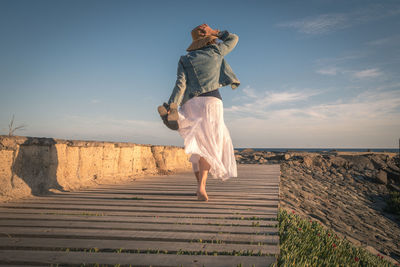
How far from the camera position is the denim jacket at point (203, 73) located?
347 centimetres

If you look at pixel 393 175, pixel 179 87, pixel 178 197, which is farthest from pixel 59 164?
pixel 393 175

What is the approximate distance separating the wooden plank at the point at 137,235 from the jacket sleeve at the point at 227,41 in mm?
2298

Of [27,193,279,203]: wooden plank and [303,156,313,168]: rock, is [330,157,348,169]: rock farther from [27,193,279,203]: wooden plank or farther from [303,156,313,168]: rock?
[27,193,279,203]: wooden plank

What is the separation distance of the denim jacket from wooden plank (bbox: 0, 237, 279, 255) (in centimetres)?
183

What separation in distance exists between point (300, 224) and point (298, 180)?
15.0 feet

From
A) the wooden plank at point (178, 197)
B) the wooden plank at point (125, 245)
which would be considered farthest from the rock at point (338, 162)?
the wooden plank at point (125, 245)

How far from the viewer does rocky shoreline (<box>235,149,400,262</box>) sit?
15.3 feet

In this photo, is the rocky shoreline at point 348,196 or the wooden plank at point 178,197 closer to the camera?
the wooden plank at point 178,197

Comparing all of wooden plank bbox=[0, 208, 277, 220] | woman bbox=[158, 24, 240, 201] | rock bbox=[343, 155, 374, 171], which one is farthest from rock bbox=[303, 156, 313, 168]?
wooden plank bbox=[0, 208, 277, 220]

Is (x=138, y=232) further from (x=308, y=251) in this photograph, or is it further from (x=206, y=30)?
(x=206, y=30)

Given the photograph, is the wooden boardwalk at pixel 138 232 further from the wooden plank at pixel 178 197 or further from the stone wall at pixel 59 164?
the stone wall at pixel 59 164

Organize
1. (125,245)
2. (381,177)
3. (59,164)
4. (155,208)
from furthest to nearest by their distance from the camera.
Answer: (381,177) → (59,164) → (155,208) → (125,245)

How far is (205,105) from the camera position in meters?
3.45

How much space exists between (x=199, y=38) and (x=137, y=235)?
2505mm
